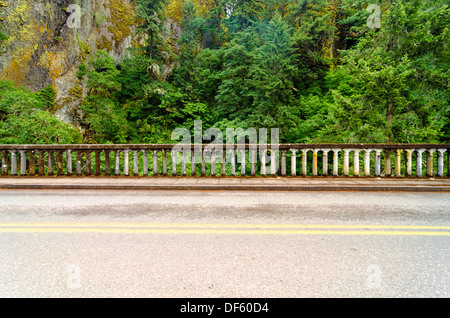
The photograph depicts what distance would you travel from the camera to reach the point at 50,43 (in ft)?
69.1

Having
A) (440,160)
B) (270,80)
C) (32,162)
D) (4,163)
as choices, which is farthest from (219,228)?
(270,80)

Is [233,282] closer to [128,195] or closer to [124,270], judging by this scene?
[124,270]

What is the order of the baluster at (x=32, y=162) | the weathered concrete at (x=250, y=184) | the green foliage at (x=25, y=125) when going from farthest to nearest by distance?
the green foliage at (x=25, y=125), the baluster at (x=32, y=162), the weathered concrete at (x=250, y=184)

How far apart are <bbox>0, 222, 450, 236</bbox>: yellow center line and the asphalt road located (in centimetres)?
2

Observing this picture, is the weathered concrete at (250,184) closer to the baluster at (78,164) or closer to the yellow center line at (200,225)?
the baluster at (78,164)

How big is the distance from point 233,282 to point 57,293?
161cm

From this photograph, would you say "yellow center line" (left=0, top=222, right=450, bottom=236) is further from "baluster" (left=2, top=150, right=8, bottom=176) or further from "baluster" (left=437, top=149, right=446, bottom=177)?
"baluster" (left=2, top=150, right=8, bottom=176)

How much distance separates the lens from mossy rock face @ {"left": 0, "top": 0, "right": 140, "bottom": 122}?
1912cm

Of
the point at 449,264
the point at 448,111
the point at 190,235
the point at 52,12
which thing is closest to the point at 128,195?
the point at 190,235

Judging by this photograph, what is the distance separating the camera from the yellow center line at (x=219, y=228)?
3.84 meters

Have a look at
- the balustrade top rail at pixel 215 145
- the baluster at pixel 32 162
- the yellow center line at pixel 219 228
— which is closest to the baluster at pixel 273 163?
the balustrade top rail at pixel 215 145

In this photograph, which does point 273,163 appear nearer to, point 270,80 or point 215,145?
point 215,145

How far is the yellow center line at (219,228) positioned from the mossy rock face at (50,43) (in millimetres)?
20442

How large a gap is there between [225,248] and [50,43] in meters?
25.2
